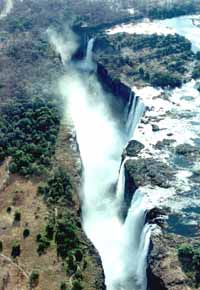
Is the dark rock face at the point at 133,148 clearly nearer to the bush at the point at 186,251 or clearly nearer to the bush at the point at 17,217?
the bush at the point at 17,217

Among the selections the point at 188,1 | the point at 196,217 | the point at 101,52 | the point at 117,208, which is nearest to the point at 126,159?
the point at 117,208

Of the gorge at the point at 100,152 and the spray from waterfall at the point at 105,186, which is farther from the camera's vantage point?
the spray from waterfall at the point at 105,186

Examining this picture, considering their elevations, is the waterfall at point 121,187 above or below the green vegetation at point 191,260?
below

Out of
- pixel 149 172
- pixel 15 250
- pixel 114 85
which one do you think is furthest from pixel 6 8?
pixel 15 250

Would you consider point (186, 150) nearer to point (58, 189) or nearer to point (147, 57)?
point (58, 189)

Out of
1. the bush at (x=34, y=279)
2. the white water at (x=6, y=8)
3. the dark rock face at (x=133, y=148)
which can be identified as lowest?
the white water at (x=6, y=8)

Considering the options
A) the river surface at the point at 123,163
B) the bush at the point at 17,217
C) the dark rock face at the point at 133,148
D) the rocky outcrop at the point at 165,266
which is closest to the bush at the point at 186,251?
the rocky outcrop at the point at 165,266
